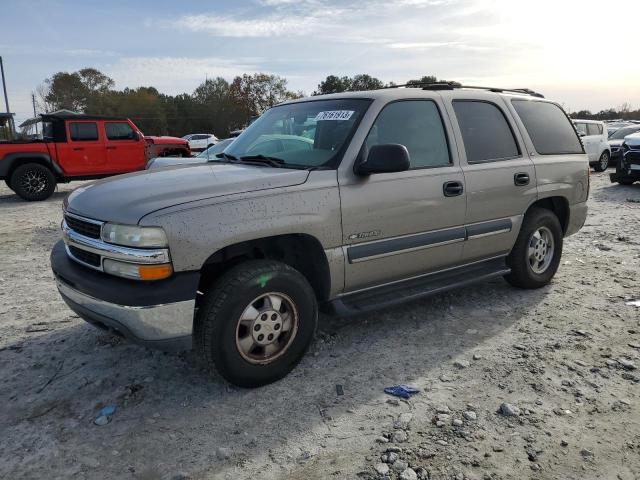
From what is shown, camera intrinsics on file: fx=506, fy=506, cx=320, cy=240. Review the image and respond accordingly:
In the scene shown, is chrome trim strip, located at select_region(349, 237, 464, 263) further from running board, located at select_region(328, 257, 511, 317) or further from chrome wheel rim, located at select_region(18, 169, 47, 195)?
chrome wheel rim, located at select_region(18, 169, 47, 195)

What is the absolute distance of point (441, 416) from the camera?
2.90 metres

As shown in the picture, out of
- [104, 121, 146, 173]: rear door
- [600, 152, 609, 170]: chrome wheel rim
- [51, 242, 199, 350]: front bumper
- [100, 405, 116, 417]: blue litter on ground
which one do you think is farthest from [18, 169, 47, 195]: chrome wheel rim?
[600, 152, 609, 170]: chrome wheel rim

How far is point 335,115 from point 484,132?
1428 mm

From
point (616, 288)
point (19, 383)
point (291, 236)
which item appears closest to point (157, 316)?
point (291, 236)

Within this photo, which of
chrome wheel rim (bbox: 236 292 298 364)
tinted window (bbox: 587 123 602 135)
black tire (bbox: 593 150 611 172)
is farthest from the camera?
black tire (bbox: 593 150 611 172)

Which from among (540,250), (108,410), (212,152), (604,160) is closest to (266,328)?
(108,410)

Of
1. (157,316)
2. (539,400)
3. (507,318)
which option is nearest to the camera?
(157,316)

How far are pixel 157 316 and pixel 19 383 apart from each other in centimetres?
136

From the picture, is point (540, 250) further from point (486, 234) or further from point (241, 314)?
point (241, 314)

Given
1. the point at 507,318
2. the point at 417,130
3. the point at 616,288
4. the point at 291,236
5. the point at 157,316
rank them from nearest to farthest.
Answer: the point at 157,316, the point at 291,236, the point at 417,130, the point at 507,318, the point at 616,288

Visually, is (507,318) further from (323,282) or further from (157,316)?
(157,316)

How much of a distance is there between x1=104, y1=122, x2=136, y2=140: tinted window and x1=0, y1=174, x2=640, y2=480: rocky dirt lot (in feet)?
32.4

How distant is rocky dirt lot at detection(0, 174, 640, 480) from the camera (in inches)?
100

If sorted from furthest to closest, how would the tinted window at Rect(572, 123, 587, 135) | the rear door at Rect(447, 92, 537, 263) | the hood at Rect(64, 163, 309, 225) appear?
the tinted window at Rect(572, 123, 587, 135), the rear door at Rect(447, 92, 537, 263), the hood at Rect(64, 163, 309, 225)
